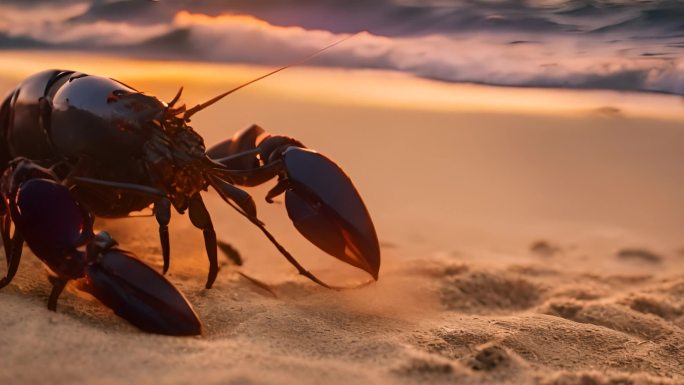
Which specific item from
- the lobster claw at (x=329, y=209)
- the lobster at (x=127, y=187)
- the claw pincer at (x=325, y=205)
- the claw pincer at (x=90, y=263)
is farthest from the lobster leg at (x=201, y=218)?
the claw pincer at (x=90, y=263)

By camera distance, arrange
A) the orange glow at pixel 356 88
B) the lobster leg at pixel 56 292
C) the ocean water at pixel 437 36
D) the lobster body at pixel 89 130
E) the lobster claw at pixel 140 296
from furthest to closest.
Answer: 1. the orange glow at pixel 356 88
2. the ocean water at pixel 437 36
3. the lobster body at pixel 89 130
4. the lobster leg at pixel 56 292
5. the lobster claw at pixel 140 296

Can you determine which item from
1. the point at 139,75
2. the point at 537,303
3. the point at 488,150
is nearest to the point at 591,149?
the point at 488,150

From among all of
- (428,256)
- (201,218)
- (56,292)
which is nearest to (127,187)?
(201,218)

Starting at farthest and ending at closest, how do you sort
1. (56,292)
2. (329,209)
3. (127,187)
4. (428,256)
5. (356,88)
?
(356,88)
(428,256)
(329,209)
(127,187)
(56,292)

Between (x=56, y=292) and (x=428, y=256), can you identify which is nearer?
(x=56, y=292)

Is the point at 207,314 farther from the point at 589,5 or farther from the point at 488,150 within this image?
the point at 589,5

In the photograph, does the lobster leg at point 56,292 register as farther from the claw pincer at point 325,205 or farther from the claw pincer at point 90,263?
the claw pincer at point 325,205

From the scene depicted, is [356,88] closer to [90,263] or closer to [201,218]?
[201,218]
